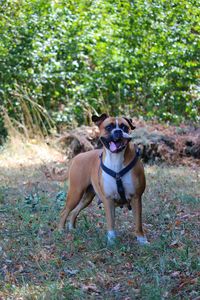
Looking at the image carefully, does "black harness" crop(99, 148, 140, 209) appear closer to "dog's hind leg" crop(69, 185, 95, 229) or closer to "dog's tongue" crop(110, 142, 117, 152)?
"dog's tongue" crop(110, 142, 117, 152)

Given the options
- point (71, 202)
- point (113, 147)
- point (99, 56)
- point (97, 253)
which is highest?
point (99, 56)

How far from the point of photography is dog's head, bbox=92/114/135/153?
638 cm

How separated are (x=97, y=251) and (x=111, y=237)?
32 cm

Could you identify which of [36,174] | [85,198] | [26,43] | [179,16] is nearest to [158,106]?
[179,16]

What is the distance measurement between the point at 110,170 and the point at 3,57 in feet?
30.3

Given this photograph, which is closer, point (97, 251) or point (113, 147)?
point (97, 251)

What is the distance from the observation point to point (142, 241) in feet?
21.3

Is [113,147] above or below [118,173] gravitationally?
above

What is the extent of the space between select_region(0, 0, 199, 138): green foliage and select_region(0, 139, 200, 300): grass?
586cm

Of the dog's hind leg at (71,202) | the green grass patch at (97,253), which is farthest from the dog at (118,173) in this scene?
the dog's hind leg at (71,202)

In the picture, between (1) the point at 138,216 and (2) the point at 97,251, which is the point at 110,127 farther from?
(2) the point at 97,251

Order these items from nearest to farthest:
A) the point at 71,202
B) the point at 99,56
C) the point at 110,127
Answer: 1. the point at 110,127
2. the point at 71,202
3. the point at 99,56

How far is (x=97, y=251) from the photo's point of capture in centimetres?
627

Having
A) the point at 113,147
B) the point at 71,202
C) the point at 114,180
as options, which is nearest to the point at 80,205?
the point at 71,202
